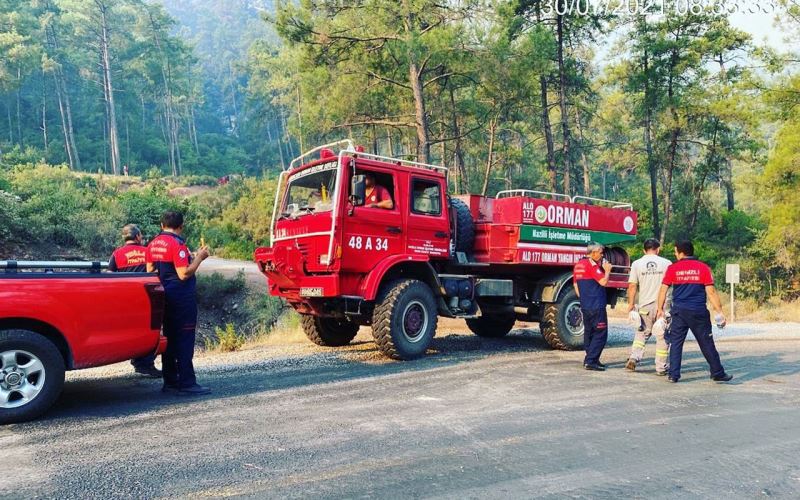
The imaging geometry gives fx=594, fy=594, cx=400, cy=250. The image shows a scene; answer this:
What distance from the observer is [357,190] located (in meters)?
8.04

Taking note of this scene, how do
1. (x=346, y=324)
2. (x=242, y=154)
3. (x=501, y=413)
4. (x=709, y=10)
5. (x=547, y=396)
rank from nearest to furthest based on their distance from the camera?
(x=501, y=413) < (x=547, y=396) < (x=346, y=324) < (x=709, y=10) < (x=242, y=154)

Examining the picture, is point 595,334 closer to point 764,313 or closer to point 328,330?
point 328,330

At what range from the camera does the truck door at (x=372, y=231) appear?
26.6 feet

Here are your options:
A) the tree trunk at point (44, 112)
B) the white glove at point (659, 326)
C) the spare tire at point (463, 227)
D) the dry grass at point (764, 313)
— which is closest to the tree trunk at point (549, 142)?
the dry grass at point (764, 313)

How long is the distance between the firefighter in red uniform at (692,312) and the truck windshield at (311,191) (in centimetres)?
456

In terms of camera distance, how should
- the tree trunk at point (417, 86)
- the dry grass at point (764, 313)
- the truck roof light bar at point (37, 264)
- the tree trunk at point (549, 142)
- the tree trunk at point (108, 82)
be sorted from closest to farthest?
the truck roof light bar at point (37, 264) < the dry grass at point (764, 313) < the tree trunk at point (417, 86) < the tree trunk at point (549, 142) < the tree trunk at point (108, 82)

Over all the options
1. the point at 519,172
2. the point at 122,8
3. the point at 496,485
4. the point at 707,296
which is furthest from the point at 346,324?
the point at 122,8

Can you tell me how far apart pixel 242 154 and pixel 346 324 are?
7392cm

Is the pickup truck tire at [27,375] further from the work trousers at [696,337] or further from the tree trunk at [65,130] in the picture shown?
the tree trunk at [65,130]

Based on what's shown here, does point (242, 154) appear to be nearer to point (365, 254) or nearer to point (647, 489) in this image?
point (365, 254)

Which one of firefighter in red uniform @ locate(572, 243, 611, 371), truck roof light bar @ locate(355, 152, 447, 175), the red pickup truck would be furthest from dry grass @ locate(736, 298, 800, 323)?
the red pickup truck

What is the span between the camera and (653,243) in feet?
26.7

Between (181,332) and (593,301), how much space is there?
5.33 metres

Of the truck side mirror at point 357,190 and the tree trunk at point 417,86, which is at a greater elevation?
the tree trunk at point 417,86
